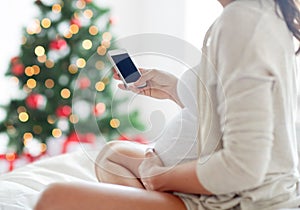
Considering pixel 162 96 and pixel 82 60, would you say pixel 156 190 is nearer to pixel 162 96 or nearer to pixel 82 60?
pixel 162 96

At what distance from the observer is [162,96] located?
4.80ft

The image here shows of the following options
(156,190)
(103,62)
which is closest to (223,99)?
(156,190)

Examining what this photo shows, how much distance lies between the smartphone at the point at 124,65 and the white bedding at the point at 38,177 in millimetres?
251

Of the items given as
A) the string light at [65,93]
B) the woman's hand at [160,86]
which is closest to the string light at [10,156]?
the string light at [65,93]

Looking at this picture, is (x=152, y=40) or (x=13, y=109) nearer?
(x=152, y=40)

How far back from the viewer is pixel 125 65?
1324 millimetres

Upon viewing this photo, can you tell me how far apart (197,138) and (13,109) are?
1.74 metres

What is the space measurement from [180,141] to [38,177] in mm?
609

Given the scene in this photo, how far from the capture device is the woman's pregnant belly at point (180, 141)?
4.28ft

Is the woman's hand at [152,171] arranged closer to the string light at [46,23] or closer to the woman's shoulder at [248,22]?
the woman's shoulder at [248,22]

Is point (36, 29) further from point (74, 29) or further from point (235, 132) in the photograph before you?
point (235, 132)

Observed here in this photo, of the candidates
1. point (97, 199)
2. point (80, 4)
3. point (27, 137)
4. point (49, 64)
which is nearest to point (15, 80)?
point (49, 64)

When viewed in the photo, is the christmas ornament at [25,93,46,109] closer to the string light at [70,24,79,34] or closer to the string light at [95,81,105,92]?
the string light at [70,24,79,34]

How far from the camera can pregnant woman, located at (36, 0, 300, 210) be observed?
3.62 feet
